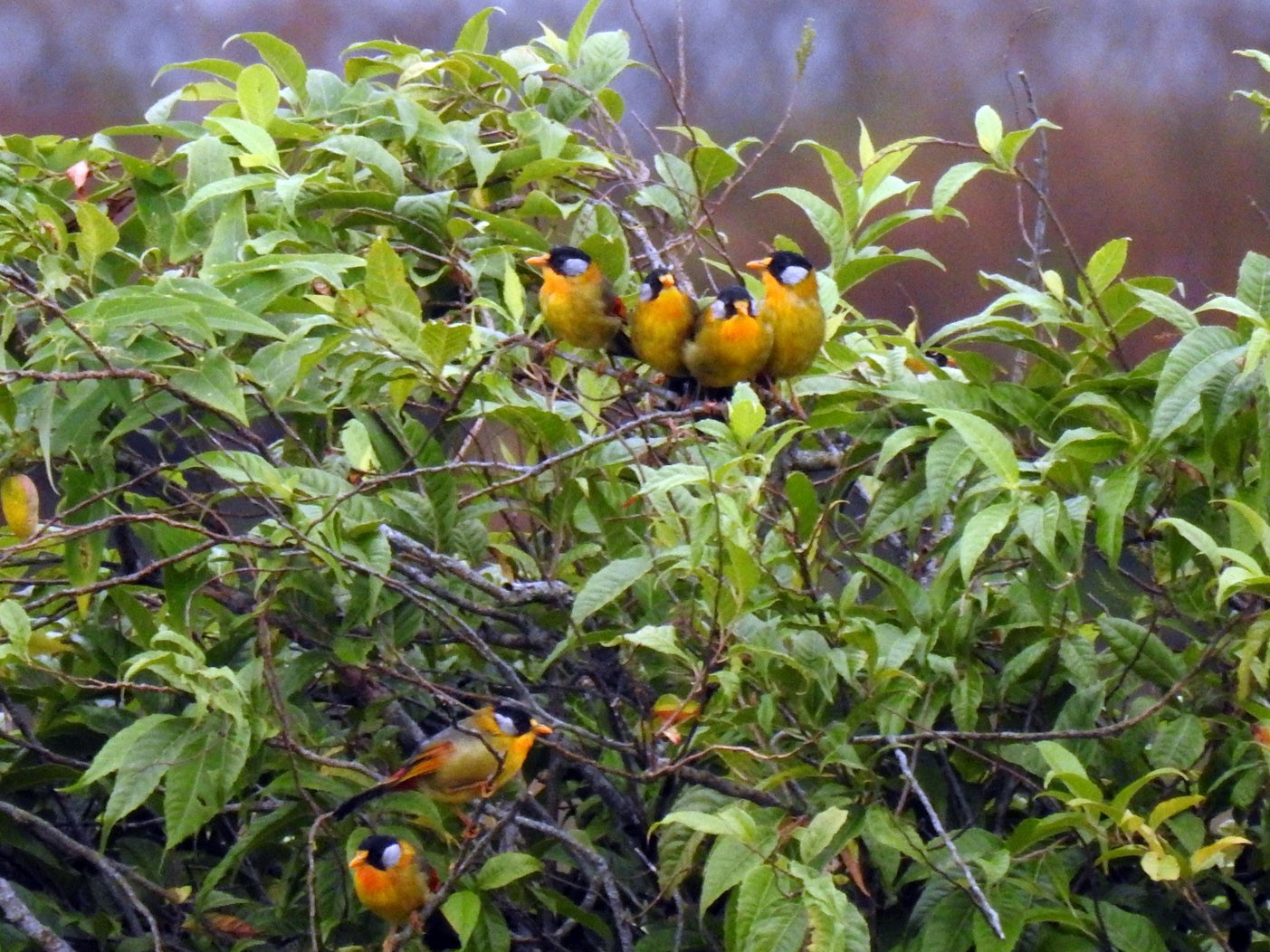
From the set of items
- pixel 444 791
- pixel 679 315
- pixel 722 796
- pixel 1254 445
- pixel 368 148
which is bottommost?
pixel 444 791

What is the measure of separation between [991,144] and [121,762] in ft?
3.44

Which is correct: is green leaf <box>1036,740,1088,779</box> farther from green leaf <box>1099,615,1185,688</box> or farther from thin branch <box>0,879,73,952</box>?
thin branch <box>0,879,73,952</box>

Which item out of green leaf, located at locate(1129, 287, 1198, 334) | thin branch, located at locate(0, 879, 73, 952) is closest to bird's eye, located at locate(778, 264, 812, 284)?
green leaf, located at locate(1129, 287, 1198, 334)

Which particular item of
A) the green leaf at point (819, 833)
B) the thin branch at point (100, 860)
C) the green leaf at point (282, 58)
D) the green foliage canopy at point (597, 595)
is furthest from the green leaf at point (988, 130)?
the thin branch at point (100, 860)

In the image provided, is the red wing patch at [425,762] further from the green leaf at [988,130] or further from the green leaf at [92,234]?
the green leaf at [988,130]

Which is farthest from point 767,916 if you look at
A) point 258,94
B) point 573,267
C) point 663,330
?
point 258,94

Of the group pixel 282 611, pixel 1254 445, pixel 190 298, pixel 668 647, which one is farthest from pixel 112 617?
pixel 1254 445

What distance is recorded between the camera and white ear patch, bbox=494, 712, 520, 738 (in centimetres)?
152

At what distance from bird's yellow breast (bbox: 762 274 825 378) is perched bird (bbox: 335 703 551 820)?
0.58 metres

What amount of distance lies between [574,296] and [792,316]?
0.27 m

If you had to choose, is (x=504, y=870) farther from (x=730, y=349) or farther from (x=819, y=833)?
(x=730, y=349)

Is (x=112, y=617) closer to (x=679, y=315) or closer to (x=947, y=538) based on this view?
(x=679, y=315)

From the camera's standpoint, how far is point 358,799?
4.67 ft

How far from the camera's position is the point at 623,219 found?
77.5 inches
